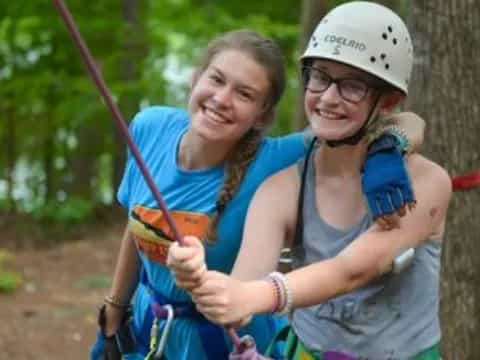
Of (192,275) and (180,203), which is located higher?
(192,275)

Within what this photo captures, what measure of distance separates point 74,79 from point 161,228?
10660 millimetres

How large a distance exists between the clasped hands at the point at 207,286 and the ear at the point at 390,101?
2.11 feet

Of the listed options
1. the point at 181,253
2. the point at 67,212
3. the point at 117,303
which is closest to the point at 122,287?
the point at 117,303

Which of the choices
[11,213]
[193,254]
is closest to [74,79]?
[11,213]

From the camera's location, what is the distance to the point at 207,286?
2.19 meters

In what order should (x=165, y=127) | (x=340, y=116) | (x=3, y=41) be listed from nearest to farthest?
(x=340, y=116)
(x=165, y=127)
(x=3, y=41)

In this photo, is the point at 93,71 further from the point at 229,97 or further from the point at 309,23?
the point at 309,23

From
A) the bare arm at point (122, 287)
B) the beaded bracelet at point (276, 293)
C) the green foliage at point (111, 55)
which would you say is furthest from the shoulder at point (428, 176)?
the green foliage at point (111, 55)

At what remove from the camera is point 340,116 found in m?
2.54

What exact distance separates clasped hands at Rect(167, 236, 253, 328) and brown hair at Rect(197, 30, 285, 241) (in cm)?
57

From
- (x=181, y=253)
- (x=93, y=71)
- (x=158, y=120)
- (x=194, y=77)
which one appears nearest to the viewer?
(x=93, y=71)

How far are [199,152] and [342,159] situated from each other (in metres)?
0.50

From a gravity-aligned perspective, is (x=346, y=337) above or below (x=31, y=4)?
above

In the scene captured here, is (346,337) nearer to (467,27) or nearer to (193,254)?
(193,254)
